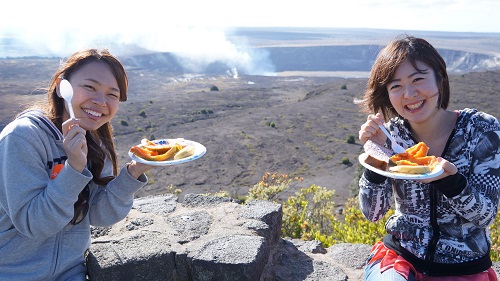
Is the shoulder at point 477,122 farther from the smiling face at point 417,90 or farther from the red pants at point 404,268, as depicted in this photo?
the red pants at point 404,268

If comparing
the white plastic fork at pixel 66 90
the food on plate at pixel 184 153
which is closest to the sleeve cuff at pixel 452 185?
the food on plate at pixel 184 153

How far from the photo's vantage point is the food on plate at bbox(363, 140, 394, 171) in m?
2.47

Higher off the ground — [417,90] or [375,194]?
[417,90]

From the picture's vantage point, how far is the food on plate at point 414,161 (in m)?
2.26

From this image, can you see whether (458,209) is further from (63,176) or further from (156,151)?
(63,176)

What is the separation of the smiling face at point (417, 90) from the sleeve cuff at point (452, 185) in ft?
1.36

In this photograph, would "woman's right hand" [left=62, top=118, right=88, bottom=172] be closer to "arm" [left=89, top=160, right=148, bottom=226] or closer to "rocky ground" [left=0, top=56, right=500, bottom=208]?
"arm" [left=89, top=160, right=148, bottom=226]

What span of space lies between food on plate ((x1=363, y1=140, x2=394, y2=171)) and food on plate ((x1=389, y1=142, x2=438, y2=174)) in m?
0.05

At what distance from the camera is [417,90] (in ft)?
8.59

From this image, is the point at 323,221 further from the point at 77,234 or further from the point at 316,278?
the point at 77,234

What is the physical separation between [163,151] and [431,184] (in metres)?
1.35

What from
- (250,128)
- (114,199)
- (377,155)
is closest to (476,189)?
(377,155)

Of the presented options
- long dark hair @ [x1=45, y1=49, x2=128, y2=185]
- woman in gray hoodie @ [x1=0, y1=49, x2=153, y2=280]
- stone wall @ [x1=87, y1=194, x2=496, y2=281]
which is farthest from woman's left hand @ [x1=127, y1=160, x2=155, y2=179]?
stone wall @ [x1=87, y1=194, x2=496, y2=281]

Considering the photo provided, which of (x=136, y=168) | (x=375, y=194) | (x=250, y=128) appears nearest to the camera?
(x=136, y=168)
